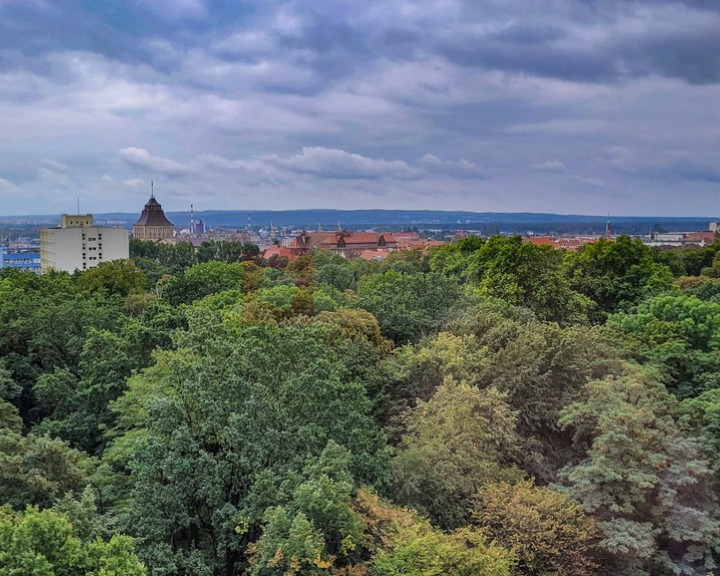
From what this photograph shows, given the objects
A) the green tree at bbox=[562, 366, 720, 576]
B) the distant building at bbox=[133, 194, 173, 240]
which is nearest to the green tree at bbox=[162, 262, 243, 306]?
the green tree at bbox=[562, 366, 720, 576]

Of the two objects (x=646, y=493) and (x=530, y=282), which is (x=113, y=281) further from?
(x=646, y=493)

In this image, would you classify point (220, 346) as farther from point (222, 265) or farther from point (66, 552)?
point (222, 265)

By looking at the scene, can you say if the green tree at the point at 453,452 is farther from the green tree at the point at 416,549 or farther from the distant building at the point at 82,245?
the distant building at the point at 82,245

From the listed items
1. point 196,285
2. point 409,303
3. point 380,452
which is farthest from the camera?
point 196,285

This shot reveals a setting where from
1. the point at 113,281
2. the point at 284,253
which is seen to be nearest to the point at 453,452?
the point at 113,281

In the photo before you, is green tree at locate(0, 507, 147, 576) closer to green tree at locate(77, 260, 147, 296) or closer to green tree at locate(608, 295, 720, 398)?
green tree at locate(608, 295, 720, 398)

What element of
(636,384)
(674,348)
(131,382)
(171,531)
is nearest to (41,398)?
(131,382)

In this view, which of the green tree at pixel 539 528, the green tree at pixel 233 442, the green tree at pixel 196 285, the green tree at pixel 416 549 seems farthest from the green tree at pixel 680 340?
the green tree at pixel 196 285
